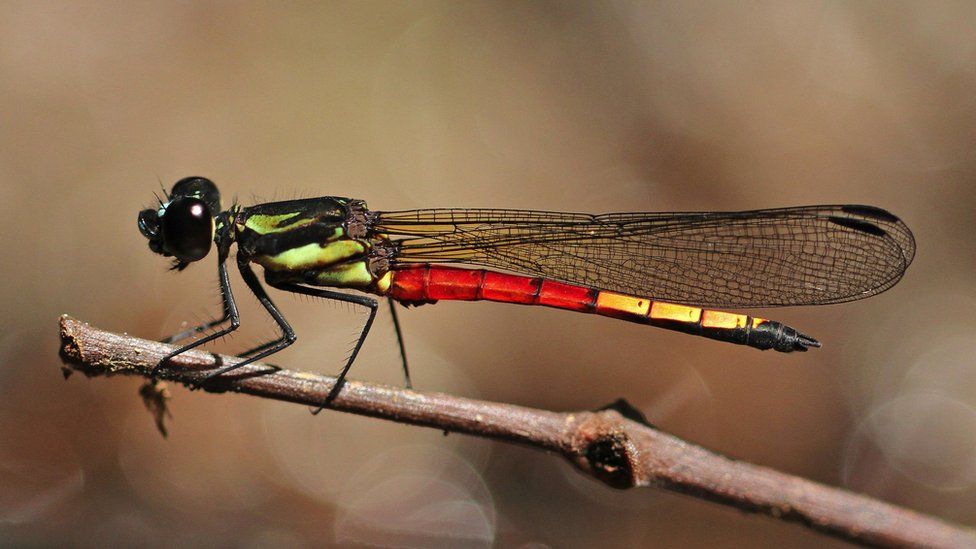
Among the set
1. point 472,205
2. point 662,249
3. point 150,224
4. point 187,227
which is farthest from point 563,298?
point 472,205

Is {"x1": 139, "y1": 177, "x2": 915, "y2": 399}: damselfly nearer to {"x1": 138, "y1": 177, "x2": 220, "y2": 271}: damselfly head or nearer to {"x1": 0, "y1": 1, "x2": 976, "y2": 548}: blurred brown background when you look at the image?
Answer: {"x1": 138, "y1": 177, "x2": 220, "y2": 271}: damselfly head

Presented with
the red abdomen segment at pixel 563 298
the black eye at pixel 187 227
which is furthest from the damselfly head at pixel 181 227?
the red abdomen segment at pixel 563 298

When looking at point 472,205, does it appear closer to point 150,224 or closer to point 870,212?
point 150,224

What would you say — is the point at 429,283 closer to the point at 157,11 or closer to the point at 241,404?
the point at 241,404

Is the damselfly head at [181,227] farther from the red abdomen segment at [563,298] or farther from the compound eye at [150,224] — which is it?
the red abdomen segment at [563,298]

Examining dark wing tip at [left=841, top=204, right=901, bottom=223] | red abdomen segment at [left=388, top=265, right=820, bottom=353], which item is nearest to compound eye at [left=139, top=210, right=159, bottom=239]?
red abdomen segment at [left=388, top=265, right=820, bottom=353]

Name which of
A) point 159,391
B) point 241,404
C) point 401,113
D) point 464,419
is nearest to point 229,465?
point 241,404
